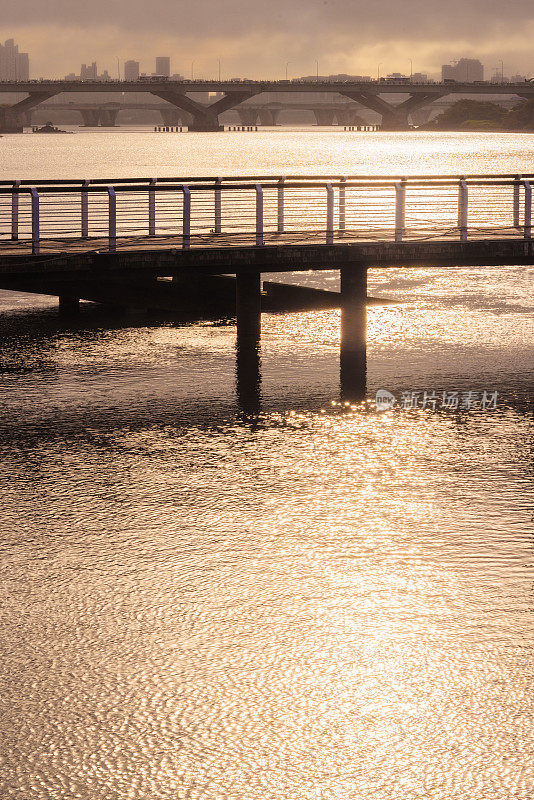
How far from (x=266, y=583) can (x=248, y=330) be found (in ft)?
59.4

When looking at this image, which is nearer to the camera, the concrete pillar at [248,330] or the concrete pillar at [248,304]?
the concrete pillar at [248,330]

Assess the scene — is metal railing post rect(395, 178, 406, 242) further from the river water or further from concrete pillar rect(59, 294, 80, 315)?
concrete pillar rect(59, 294, 80, 315)

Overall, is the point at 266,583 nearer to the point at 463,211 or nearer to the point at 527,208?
the point at 463,211

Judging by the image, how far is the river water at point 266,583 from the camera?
39.1 ft

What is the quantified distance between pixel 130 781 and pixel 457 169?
15306 centimetres

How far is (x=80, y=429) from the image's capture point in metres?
25.4

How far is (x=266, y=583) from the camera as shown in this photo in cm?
1659

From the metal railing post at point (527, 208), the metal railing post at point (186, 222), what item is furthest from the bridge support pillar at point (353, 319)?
the metal railing post at point (186, 222)

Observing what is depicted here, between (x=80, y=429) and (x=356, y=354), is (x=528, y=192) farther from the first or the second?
(x=80, y=429)

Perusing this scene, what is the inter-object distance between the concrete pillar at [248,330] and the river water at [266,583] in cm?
47

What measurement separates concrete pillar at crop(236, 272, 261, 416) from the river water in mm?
468

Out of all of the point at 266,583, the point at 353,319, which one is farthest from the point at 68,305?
the point at 266,583

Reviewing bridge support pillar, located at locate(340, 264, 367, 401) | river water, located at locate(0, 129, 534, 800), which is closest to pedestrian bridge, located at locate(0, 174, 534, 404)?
bridge support pillar, located at locate(340, 264, 367, 401)

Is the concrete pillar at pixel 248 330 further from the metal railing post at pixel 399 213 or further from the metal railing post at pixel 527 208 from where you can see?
the metal railing post at pixel 527 208
